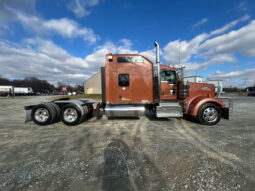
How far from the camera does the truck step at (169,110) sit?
517 centimetres

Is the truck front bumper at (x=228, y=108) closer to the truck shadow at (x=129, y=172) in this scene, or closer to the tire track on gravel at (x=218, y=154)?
the tire track on gravel at (x=218, y=154)

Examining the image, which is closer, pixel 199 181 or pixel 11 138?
pixel 199 181

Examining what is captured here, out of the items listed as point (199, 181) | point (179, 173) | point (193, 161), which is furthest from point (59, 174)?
point (193, 161)

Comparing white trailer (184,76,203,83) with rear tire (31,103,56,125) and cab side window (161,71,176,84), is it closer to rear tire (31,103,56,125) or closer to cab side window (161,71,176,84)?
cab side window (161,71,176,84)

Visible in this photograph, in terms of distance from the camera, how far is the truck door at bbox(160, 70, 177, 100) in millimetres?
5473

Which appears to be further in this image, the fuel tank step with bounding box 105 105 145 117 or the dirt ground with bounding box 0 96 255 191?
the fuel tank step with bounding box 105 105 145 117

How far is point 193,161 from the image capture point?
8.14ft

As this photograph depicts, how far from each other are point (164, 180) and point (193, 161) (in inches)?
37.6

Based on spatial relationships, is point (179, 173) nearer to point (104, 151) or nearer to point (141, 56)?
point (104, 151)

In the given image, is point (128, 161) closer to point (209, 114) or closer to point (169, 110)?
point (169, 110)

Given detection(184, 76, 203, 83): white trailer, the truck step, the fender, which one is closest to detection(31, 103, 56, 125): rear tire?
the truck step

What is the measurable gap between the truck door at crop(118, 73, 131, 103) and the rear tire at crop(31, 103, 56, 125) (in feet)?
10.6

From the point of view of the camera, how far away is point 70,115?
5.29 metres

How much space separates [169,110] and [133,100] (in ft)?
5.76
